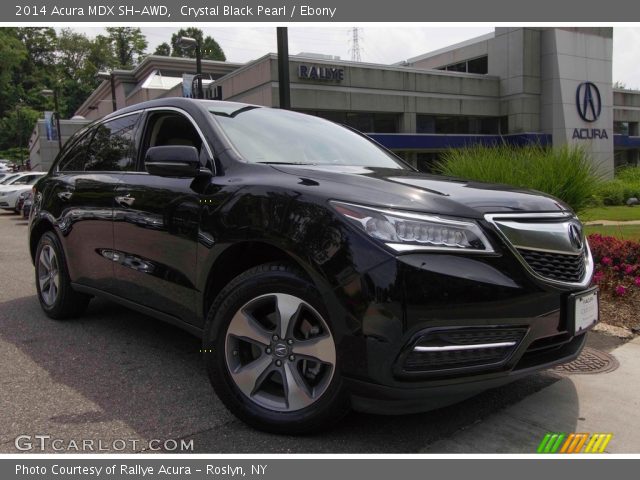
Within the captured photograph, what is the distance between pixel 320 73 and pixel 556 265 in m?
26.2

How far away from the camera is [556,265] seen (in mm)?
2727

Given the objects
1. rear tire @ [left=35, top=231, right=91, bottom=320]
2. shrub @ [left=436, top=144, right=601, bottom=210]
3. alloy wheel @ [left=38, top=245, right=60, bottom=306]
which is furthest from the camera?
shrub @ [left=436, top=144, right=601, bottom=210]

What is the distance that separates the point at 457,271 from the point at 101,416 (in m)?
2.03

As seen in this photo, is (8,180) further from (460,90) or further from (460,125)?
(460,125)

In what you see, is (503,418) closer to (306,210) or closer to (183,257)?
(306,210)

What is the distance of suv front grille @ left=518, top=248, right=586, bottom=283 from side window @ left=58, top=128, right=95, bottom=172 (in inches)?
145

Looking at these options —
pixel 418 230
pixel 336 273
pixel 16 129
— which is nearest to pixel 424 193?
pixel 418 230

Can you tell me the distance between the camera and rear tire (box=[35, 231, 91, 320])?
4.77 meters

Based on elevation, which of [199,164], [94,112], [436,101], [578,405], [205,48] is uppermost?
[205,48]

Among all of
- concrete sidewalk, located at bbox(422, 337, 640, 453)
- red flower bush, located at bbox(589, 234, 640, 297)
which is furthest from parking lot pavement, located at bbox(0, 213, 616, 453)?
red flower bush, located at bbox(589, 234, 640, 297)

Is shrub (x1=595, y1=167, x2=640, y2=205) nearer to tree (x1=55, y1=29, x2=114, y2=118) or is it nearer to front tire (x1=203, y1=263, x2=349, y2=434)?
front tire (x1=203, y1=263, x2=349, y2=434)

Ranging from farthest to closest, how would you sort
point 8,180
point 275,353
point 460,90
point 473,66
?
point 473,66 → point 460,90 → point 8,180 → point 275,353

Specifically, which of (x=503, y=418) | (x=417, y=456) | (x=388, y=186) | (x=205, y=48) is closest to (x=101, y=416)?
(x=417, y=456)

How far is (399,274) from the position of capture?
233 cm
